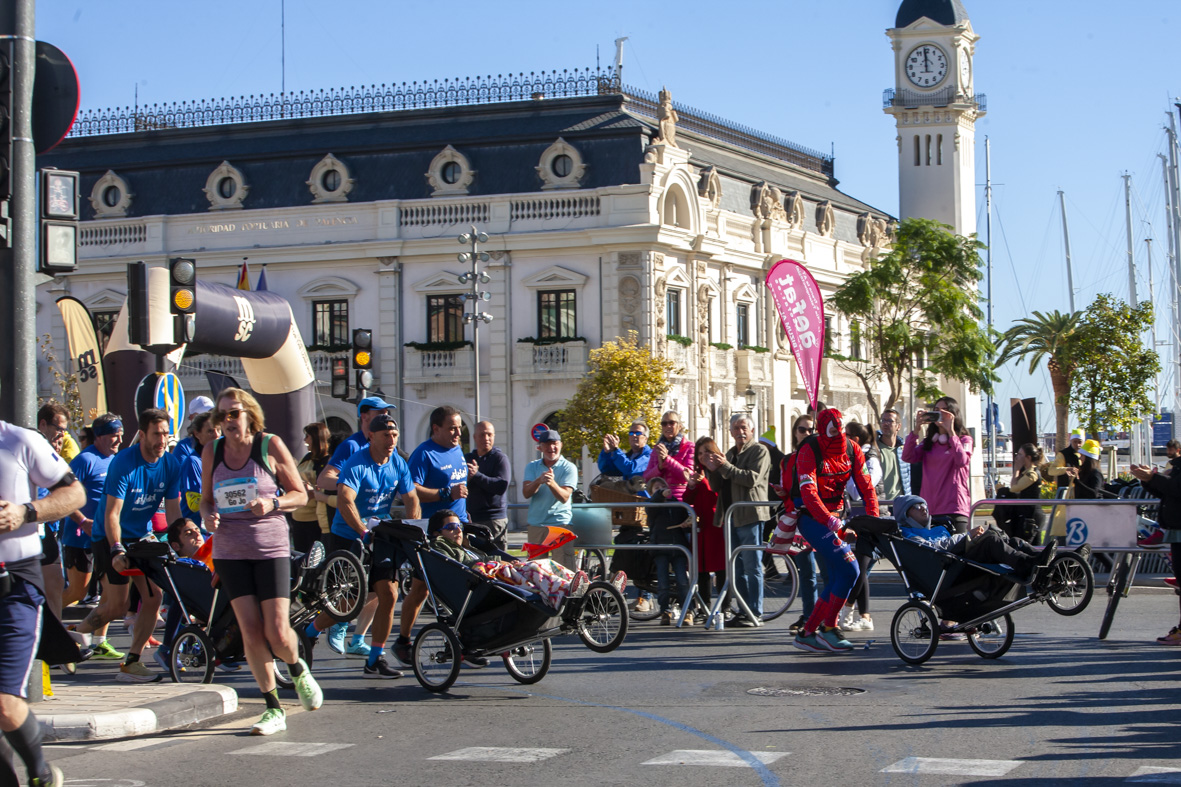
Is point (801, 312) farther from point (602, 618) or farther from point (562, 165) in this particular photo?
point (562, 165)

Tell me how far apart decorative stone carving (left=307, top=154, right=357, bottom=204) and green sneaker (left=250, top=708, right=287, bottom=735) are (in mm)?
40087

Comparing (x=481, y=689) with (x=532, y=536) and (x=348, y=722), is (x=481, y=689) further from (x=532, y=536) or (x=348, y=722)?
(x=532, y=536)

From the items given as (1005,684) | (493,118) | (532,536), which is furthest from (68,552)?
Answer: (493,118)

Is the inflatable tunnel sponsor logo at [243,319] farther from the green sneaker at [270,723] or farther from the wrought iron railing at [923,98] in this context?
the wrought iron railing at [923,98]

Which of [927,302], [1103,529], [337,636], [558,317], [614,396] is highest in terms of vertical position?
[927,302]

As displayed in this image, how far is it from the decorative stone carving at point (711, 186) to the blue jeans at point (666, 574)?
116 feet

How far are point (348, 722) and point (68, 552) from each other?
14.8ft

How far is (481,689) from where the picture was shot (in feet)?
34.2

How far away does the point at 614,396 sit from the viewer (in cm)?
4231

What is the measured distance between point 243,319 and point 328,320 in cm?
2866

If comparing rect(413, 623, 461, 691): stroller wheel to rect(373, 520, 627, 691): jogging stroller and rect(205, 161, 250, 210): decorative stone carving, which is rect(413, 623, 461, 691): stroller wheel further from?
rect(205, 161, 250, 210): decorative stone carving

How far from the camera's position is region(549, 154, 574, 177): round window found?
4631 cm

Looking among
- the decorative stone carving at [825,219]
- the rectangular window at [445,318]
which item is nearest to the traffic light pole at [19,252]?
the rectangular window at [445,318]

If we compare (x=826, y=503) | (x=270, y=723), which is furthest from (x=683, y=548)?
(x=270, y=723)
